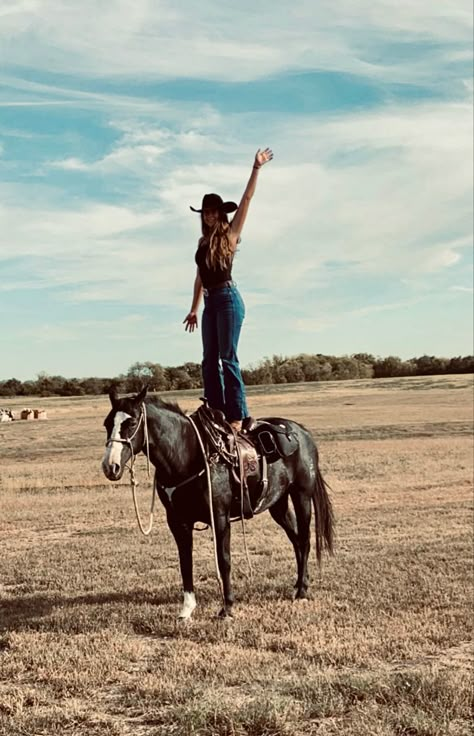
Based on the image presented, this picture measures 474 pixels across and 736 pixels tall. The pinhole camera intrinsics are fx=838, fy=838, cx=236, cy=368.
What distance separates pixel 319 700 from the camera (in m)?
6.69

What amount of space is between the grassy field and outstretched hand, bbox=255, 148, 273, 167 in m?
4.66

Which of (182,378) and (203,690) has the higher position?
(182,378)

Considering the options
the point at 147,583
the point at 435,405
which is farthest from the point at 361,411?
the point at 147,583

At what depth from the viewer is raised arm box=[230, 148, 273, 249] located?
26.1ft

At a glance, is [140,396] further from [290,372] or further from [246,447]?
[290,372]

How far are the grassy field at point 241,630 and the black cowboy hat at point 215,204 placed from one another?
430 centimetres

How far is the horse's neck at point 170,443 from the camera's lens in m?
8.66

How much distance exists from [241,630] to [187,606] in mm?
761

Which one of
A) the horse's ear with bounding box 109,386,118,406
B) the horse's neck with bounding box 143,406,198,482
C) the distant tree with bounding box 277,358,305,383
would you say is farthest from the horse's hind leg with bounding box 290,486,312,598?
the distant tree with bounding box 277,358,305,383

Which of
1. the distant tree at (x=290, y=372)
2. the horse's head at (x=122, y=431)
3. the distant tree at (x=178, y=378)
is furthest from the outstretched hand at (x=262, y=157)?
the distant tree at (x=290, y=372)

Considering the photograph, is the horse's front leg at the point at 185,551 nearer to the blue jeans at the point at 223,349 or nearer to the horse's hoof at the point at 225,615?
the horse's hoof at the point at 225,615

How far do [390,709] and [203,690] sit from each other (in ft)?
4.94

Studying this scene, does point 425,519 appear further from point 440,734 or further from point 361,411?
point 361,411

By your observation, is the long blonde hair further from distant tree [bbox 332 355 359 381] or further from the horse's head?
distant tree [bbox 332 355 359 381]
